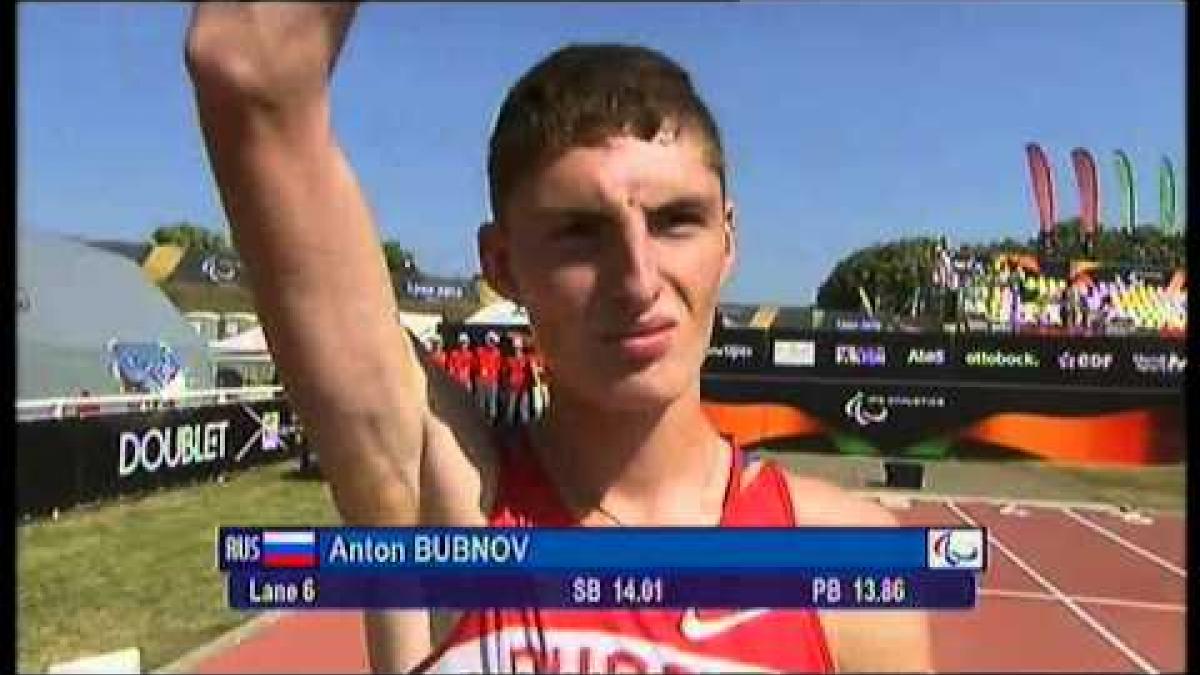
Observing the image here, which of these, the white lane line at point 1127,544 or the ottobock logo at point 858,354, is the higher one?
the ottobock logo at point 858,354

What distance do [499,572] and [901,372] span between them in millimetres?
703

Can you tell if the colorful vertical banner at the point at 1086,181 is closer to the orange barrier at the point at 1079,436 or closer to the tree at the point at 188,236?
the orange barrier at the point at 1079,436

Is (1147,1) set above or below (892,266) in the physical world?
above

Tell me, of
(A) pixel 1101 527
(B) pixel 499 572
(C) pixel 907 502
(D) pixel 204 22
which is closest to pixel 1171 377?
(A) pixel 1101 527

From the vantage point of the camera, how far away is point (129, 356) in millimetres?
1887

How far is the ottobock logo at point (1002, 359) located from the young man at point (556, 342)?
47 centimetres

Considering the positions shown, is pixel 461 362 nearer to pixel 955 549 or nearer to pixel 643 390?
pixel 643 390

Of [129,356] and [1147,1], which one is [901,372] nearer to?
[1147,1]

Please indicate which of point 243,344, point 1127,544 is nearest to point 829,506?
point 1127,544

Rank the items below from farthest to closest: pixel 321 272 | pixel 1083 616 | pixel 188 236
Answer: pixel 1083 616 < pixel 188 236 < pixel 321 272

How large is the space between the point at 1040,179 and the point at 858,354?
1.12ft

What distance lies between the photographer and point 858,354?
1.83 m

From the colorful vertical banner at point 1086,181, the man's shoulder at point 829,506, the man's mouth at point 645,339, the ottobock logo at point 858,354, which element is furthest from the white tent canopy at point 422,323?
the colorful vertical banner at point 1086,181

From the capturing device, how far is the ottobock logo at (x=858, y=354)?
1812 mm
